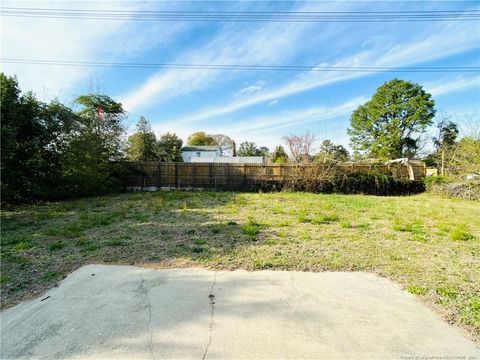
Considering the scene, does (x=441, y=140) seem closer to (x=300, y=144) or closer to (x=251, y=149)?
(x=300, y=144)

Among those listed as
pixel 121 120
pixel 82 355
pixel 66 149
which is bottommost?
pixel 82 355

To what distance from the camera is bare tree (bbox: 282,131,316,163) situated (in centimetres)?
1306

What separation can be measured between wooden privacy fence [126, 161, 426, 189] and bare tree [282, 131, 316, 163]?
5.63 ft

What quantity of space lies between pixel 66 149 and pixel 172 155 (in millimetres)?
16713

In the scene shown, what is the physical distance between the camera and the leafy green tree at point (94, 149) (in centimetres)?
941

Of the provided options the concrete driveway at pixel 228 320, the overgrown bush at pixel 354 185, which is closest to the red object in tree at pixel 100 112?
the overgrown bush at pixel 354 185

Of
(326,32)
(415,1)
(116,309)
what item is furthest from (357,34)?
(116,309)

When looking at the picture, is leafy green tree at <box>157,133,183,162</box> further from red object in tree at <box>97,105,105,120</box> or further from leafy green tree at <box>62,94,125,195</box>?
red object in tree at <box>97,105,105,120</box>

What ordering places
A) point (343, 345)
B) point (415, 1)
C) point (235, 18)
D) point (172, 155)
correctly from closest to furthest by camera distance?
point (343, 345) < point (415, 1) < point (235, 18) < point (172, 155)

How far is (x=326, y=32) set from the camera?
903 centimetres

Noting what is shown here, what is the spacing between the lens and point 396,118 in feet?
76.4

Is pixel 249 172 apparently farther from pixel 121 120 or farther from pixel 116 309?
pixel 116 309

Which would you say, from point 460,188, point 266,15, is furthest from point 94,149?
point 460,188

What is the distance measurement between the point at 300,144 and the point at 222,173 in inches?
187
